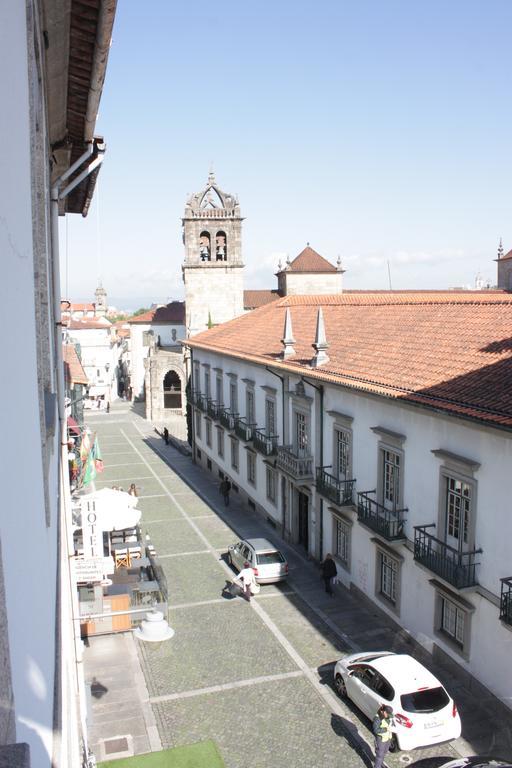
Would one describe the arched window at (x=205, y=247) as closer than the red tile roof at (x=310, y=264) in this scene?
Yes

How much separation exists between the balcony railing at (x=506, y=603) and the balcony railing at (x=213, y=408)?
2103cm

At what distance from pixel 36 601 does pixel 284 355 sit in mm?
21876

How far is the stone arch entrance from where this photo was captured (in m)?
58.7

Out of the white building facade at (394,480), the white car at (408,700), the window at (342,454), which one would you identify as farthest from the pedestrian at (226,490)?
the white car at (408,700)

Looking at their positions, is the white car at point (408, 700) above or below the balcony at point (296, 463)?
below

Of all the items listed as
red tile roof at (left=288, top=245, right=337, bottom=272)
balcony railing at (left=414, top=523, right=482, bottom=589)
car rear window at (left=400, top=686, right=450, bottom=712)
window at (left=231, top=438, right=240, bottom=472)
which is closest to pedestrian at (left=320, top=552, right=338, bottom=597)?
balcony railing at (left=414, top=523, right=482, bottom=589)

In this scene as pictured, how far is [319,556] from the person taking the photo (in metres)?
21.6

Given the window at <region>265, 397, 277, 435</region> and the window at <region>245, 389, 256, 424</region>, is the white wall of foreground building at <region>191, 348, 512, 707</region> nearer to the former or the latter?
the window at <region>265, 397, 277, 435</region>

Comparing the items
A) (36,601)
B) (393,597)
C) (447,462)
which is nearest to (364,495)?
(393,597)

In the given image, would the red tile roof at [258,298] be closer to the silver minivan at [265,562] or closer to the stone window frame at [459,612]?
the silver minivan at [265,562]

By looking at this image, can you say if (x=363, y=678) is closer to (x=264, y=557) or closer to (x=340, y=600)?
(x=340, y=600)

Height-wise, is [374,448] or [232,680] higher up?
[374,448]

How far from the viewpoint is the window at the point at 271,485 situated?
2582 centimetres

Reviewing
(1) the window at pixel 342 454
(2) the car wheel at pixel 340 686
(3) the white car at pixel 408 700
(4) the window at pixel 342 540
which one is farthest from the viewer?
(4) the window at pixel 342 540
